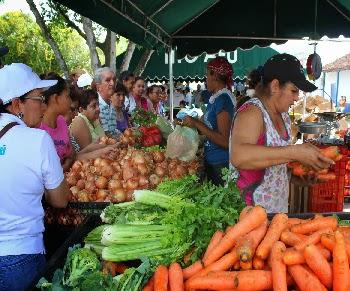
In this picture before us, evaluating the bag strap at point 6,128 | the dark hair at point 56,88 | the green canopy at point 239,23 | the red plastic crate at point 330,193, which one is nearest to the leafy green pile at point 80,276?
the bag strap at point 6,128

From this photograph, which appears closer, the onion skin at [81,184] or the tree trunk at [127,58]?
the onion skin at [81,184]

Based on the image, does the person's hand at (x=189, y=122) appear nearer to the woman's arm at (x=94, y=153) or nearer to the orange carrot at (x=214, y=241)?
the woman's arm at (x=94, y=153)

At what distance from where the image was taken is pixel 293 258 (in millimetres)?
1820

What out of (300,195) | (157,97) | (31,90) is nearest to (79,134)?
(31,90)

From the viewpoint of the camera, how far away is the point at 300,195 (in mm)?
6191

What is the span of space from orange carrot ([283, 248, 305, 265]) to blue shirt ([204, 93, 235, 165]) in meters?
2.76

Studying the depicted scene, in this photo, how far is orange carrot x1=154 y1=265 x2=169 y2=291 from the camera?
1.86m

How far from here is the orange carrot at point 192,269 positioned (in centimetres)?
197

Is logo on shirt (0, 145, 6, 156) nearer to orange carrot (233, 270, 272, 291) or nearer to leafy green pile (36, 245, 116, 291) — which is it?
leafy green pile (36, 245, 116, 291)

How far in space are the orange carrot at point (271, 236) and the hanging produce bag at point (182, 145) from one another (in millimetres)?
2546

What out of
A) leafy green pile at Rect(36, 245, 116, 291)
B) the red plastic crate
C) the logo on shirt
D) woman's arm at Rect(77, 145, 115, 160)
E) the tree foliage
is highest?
the tree foliage

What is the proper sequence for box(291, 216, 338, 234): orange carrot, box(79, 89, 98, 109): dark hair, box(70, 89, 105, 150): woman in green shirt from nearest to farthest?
box(291, 216, 338, 234): orange carrot
box(70, 89, 105, 150): woman in green shirt
box(79, 89, 98, 109): dark hair

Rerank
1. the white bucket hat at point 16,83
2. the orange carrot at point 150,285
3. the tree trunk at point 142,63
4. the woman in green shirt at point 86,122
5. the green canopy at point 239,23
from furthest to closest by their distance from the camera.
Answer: the tree trunk at point 142,63 < the green canopy at point 239,23 < the woman in green shirt at point 86,122 < the white bucket hat at point 16,83 < the orange carrot at point 150,285

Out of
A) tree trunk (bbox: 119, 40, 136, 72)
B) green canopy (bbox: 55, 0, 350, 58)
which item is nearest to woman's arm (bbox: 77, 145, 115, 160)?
green canopy (bbox: 55, 0, 350, 58)
